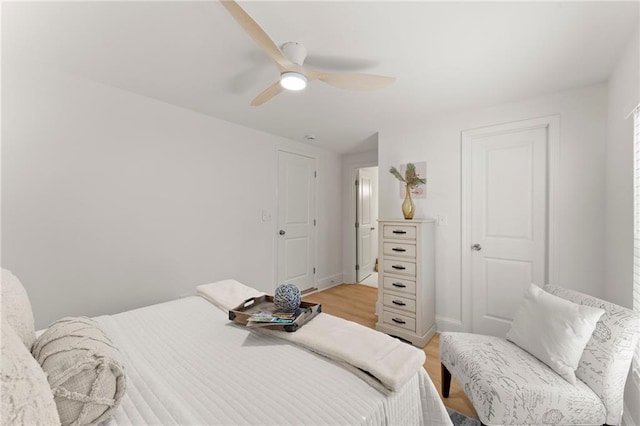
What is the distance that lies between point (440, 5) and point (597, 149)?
1.91m

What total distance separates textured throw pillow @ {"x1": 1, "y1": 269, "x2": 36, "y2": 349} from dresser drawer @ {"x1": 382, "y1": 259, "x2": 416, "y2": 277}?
99.0 inches

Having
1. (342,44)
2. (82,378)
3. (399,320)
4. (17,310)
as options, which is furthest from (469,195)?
(17,310)

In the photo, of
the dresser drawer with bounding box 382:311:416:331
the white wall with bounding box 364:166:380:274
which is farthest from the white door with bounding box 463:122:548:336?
the white wall with bounding box 364:166:380:274

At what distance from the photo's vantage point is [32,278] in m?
1.86

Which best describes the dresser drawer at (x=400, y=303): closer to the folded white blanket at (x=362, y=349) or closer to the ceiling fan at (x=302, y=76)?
the folded white blanket at (x=362, y=349)

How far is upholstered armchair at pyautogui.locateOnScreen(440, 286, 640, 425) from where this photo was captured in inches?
48.5

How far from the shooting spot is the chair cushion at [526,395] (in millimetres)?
1231

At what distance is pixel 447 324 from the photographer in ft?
9.04

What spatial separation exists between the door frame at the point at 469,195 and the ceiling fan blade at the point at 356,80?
1.55 m

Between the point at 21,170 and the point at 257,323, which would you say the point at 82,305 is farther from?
the point at 257,323

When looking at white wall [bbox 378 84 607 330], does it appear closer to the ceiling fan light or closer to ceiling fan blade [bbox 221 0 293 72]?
the ceiling fan light

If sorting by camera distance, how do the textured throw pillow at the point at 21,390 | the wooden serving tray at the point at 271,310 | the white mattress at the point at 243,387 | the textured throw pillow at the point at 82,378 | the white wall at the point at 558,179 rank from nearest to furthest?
1. the textured throw pillow at the point at 21,390
2. the textured throw pillow at the point at 82,378
3. the white mattress at the point at 243,387
4. the wooden serving tray at the point at 271,310
5. the white wall at the point at 558,179

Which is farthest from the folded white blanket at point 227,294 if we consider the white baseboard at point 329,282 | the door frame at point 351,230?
the door frame at point 351,230

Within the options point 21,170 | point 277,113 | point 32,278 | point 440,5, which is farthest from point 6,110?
point 440,5
